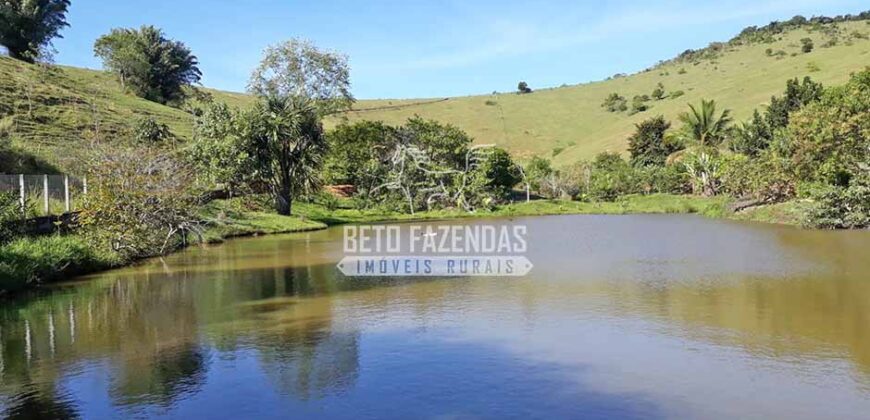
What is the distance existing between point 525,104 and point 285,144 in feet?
202

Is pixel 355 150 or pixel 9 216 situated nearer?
pixel 9 216

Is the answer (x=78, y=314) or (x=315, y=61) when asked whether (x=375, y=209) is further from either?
(x=78, y=314)

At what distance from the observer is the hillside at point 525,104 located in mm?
38062

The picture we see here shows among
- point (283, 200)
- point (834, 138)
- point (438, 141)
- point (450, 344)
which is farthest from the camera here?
point (438, 141)

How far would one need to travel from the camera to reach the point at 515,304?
13.6m

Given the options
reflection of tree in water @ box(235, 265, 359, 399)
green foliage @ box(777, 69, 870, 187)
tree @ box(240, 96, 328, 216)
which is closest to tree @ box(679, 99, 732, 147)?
green foliage @ box(777, 69, 870, 187)

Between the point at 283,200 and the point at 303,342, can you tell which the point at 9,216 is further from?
the point at 283,200

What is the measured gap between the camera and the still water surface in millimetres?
7898

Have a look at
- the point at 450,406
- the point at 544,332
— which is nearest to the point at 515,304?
the point at 544,332

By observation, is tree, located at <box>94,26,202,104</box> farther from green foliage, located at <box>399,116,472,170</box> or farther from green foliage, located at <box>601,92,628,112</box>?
green foliage, located at <box>601,92,628,112</box>

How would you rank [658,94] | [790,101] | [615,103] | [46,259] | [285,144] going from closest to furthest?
[46,259] < [285,144] < [790,101] < [658,94] < [615,103]

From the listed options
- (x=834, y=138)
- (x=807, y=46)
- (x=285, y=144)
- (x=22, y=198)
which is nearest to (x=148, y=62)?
(x=285, y=144)

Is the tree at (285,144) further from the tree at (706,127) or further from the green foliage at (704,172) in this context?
the tree at (706,127)

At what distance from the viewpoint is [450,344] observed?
1052 centimetres
